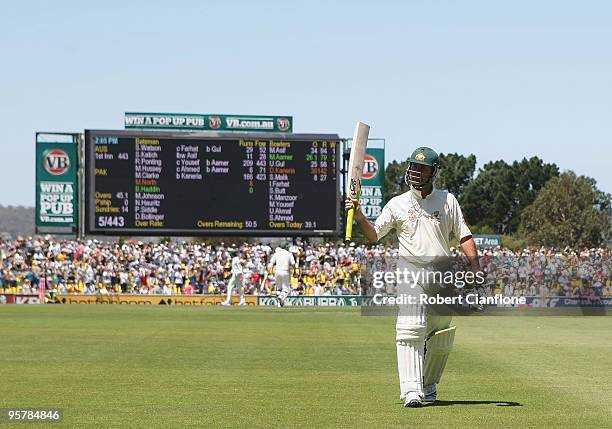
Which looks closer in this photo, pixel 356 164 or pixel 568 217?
pixel 356 164

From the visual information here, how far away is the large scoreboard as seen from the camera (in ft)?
125

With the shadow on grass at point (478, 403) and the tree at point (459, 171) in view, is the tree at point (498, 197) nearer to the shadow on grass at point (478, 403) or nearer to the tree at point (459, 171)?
the tree at point (459, 171)

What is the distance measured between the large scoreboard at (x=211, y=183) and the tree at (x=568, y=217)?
62.9 metres

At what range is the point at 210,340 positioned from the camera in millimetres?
18641

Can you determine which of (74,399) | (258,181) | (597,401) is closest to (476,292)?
(597,401)

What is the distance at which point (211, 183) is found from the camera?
1501 inches

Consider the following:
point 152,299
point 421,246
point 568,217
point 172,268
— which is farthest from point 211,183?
point 568,217

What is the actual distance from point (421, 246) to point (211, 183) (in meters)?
28.9

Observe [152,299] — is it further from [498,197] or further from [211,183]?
[498,197]

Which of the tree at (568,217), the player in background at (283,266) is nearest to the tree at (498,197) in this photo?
the tree at (568,217)

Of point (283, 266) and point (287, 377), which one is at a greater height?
point (283, 266)

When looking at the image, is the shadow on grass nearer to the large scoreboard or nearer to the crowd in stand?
the large scoreboard

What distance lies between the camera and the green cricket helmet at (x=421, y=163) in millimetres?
9508

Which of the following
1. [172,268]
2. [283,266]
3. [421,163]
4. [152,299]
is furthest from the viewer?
[172,268]
